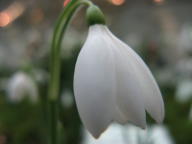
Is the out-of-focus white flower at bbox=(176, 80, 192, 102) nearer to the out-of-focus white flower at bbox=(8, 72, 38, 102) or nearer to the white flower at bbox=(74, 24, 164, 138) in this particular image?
the out-of-focus white flower at bbox=(8, 72, 38, 102)

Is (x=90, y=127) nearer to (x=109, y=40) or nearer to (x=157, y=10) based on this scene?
(x=109, y=40)

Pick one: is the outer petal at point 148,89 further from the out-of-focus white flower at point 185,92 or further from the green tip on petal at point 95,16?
the out-of-focus white flower at point 185,92

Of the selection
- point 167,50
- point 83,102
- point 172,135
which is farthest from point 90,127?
point 167,50

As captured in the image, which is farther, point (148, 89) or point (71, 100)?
point (71, 100)

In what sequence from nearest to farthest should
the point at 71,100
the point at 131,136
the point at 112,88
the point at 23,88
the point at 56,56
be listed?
the point at 112,88 → the point at 56,56 → the point at 131,136 → the point at 23,88 → the point at 71,100

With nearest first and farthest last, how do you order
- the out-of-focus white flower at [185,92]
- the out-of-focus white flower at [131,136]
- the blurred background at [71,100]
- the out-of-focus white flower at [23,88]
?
1. the out-of-focus white flower at [131,136]
2. the blurred background at [71,100]
3. the out-of-focus white flower at [23,88]
4. the out-of-focus white flower at [185,92]

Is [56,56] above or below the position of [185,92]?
above

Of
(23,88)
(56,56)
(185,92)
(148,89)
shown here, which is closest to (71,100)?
(23,88)

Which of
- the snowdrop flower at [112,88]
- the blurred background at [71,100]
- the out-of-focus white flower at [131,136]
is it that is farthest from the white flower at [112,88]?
the out-of-focus white flower at [131,136]

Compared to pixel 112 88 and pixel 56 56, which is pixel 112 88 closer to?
pixel 112 88
